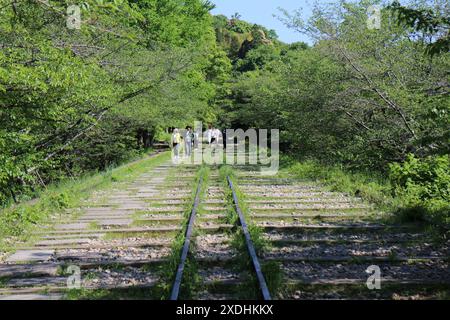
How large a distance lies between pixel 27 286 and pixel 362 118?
1161 cm

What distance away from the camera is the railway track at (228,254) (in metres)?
4.89

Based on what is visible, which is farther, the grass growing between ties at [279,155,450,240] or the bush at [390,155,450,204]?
the bush at [390,155,450,204]

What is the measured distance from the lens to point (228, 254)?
6.20 meters

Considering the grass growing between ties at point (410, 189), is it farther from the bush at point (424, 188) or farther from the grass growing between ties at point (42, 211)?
the grass growing between ties at point (42, 211)

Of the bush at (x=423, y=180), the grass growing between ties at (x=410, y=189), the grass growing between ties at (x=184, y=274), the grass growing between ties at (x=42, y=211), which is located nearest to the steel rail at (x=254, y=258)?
the grass growing between ties at (x=184, y=274)

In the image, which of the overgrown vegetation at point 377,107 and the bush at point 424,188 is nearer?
the bush at point 424,188

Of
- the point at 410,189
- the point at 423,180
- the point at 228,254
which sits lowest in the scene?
the point at 228,254

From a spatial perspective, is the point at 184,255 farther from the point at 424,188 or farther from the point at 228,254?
the point at 424,188

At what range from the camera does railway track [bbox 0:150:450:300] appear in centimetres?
489

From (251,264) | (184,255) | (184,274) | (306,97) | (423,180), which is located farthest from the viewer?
(306,97)

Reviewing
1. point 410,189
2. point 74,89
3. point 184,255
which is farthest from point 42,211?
point 410,189

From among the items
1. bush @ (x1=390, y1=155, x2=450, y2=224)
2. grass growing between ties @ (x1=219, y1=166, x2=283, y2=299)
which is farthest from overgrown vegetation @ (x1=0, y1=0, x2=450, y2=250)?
grass growing between ties @ (x1=219, y1=166, x2=283, y2=299)

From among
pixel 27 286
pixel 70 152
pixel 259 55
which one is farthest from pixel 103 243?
pixel 259 55

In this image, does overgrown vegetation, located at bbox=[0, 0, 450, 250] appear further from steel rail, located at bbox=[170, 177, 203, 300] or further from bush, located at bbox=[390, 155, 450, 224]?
steel rail, located at bbox=[170, 177, 203, 300]
